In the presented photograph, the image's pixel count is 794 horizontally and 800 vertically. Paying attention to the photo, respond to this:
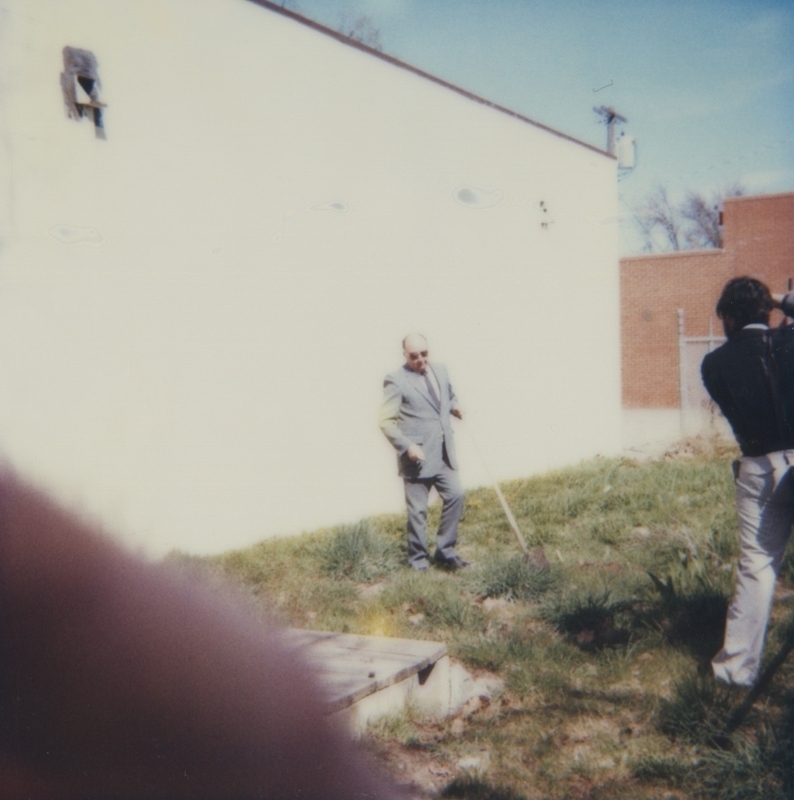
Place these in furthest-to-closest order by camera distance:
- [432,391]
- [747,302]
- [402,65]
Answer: [402,65], [432,391], [747,302]

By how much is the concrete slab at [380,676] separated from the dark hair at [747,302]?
2138mm

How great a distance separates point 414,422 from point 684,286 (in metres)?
19.0

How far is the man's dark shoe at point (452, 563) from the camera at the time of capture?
6105 millimetres

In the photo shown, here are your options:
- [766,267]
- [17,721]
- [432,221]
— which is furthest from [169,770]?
[766,267]

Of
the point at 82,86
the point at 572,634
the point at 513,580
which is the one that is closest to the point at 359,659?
the point at 572,634

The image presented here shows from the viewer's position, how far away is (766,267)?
22406mm

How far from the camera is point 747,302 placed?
11.7 feet

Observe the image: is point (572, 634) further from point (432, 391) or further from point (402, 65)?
point (402, 65)

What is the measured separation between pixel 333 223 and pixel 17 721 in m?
5.96

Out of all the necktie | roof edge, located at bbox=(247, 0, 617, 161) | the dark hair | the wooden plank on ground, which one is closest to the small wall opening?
roof edge, located at bbox=(247, 0, 617, 161)

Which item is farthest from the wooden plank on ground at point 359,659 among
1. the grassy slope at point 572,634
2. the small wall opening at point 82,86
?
the small wall opening at point 82,86

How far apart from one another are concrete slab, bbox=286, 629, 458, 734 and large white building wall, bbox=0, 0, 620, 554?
280cm

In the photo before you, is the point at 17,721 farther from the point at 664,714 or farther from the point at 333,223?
the point at 333,223

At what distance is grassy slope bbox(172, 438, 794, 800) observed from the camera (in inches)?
123
